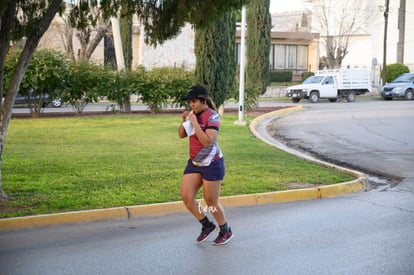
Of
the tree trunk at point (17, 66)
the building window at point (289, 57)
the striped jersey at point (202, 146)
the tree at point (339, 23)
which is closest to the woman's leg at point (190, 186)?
the striped jersey at point (202, 146)

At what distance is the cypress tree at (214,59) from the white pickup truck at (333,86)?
Result: 1446 cm

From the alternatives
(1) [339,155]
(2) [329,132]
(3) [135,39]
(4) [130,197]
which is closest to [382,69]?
(3) [135,39]

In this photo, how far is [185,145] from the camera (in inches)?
612

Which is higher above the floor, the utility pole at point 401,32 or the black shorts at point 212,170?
the utility pole at point 401,32

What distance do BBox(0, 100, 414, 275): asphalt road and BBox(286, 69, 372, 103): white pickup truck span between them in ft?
94.5

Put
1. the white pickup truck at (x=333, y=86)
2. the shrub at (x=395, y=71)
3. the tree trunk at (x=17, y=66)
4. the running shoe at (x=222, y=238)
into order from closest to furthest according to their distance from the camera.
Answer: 1. the running shoe at (x=222, y=238)
2. the tree trunk at (x=17, y=66)
3. the white pickup truck at (x=333, y=86)
4. the shrub at (x=395, y=71)

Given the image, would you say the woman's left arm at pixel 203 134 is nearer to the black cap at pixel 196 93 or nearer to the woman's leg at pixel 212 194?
the black cap at pixel 196 93

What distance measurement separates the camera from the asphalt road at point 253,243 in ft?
20.2

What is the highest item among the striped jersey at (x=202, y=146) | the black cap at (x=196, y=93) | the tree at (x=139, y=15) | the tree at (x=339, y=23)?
the tree at (x=339, y=23)

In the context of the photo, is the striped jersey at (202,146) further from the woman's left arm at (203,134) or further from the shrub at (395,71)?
the shrub at (395,71)

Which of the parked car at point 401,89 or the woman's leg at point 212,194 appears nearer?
the woman's leg at point 212,194

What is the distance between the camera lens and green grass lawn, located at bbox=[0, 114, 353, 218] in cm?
923

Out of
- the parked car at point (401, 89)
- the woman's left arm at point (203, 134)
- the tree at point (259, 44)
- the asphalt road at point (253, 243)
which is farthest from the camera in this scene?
the parked car at point (401, 89)

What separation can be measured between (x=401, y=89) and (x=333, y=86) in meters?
4.52
